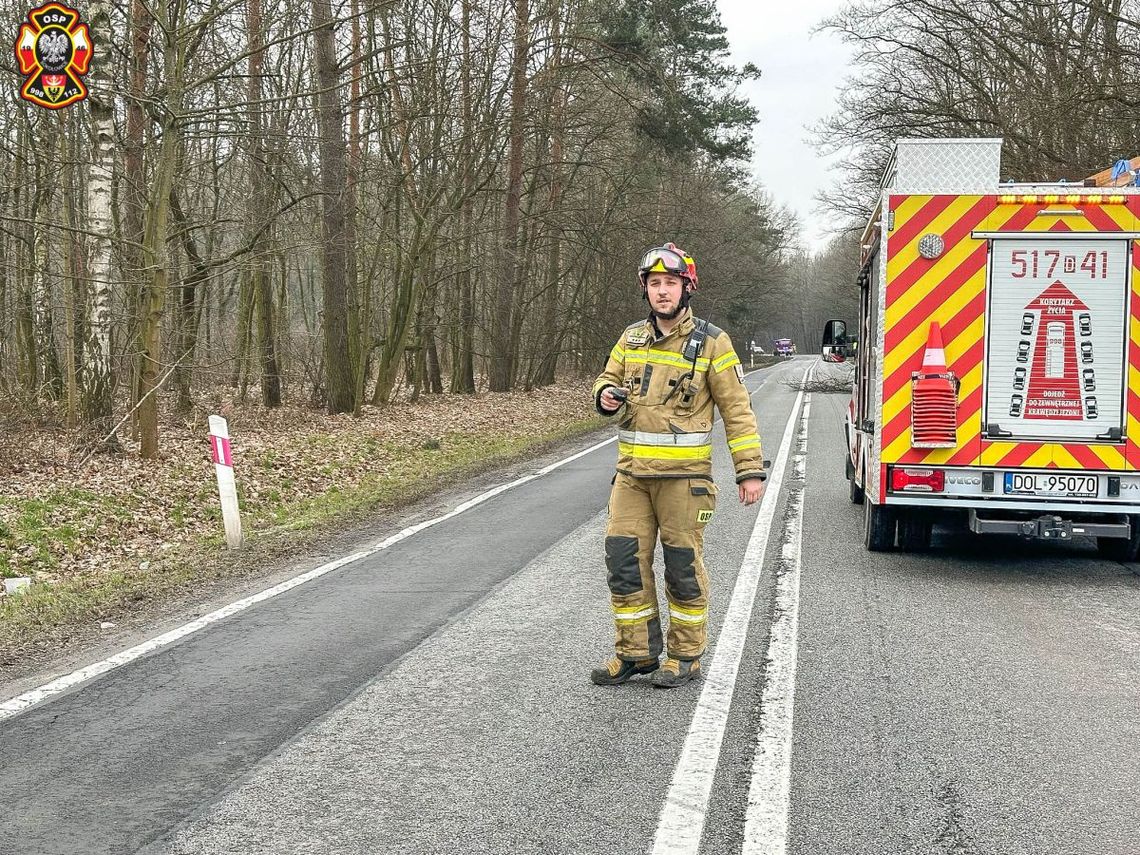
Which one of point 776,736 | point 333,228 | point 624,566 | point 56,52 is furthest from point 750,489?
point 333,228

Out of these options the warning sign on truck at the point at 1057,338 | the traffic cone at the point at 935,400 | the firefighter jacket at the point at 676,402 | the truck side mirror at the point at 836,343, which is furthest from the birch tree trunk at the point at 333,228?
the firefighter jacket at the point at 676,402

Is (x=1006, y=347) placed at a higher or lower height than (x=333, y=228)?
lower

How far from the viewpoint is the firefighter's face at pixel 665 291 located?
205 inches

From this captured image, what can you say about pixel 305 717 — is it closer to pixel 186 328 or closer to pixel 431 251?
pixel 186 328

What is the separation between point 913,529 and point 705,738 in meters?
4.87

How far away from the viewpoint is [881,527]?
28.8 feet

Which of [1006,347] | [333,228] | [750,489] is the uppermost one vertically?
[333,228]

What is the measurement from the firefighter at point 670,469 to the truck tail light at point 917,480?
126 inches

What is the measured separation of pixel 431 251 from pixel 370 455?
26.7 feet

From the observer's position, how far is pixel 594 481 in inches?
545

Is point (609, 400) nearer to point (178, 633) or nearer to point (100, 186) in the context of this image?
point (178, 633)

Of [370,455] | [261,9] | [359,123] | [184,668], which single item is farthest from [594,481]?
[359,123]

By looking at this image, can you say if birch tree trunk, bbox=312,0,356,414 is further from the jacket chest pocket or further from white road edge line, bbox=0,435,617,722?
the jacket chest pocket

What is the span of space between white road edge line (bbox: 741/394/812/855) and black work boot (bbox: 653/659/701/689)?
351mm
